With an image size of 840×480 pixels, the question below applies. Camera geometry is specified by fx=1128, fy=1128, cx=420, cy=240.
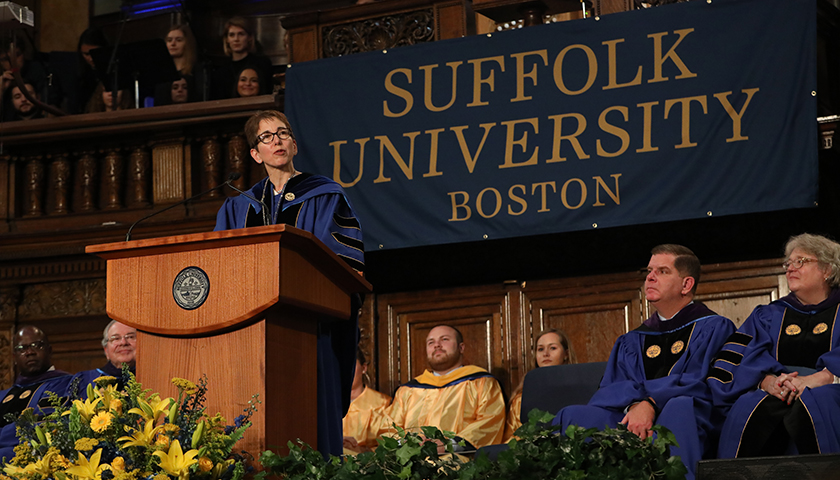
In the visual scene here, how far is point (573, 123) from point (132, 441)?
432cm

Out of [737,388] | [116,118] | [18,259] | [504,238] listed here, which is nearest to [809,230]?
[504,238]

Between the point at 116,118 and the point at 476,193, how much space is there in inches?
104

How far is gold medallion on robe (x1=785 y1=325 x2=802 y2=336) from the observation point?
16.1ft

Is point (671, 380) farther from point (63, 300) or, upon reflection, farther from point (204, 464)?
point (63, 300)

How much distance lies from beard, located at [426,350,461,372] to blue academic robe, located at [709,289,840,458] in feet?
6.44

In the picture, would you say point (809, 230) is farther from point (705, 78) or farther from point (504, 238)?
point (504, 238)

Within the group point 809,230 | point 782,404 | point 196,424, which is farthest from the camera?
point 809,230

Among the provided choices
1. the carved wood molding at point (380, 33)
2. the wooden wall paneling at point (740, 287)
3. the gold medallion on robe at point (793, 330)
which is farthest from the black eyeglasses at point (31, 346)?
the wooden wall paneling at point (740, 287)

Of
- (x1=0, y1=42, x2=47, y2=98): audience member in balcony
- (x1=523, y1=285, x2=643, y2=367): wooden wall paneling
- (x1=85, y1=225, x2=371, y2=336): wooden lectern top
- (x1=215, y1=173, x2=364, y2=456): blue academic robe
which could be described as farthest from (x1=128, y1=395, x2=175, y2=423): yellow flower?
(x1=0, y1=42, x2=47, y2=98): audience member in balcony

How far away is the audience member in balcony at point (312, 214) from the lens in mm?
3533

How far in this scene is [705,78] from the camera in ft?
20.6

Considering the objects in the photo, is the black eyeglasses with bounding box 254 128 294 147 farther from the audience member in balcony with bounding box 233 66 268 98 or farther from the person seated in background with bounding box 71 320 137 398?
the audience member in balcony with bounding box 233 66 268 98

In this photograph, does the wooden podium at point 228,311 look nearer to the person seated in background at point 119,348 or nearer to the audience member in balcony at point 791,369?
the audience member in balcony at point 791,369

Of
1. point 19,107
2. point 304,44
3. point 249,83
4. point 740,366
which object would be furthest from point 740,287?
point 19,107
